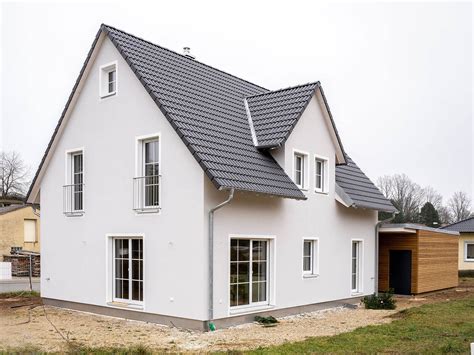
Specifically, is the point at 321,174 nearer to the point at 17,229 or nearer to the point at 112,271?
the point at 112,271

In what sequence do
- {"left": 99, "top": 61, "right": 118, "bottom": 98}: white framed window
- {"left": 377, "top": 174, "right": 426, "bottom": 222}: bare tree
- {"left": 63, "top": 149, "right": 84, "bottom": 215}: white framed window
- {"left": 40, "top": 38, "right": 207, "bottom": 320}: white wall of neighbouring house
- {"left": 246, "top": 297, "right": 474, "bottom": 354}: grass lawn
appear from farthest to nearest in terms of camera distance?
{"left": 377, "top": 174, "right": 426, "bottom": 222}: bare tree < {"left": 63, "top": 149, "right": 84, "bottom": 215}: white framed window < {"left": 99, "top": 61, "right": 118, "bottom": 98}: white framed window < {"left": 40, "top": 38, "right": 207, "bottom": 320}: white wall of neighbouring house < {"left": 246, "top": 297, "right": 474, "bottom": 354}: grass lawn

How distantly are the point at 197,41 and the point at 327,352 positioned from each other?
1345 cm

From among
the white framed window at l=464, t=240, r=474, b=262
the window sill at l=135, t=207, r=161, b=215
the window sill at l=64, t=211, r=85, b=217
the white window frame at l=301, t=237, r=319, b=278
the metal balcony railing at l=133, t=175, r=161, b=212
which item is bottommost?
the white framed window at l=464, t=240, r=474, b=262

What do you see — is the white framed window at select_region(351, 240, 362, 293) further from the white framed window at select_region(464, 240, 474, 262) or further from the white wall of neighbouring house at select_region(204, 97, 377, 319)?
the white framed window at select_region(464, 240, 474, 262)

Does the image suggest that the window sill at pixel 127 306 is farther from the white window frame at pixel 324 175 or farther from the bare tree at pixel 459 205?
the bare tree at pixel 459 205

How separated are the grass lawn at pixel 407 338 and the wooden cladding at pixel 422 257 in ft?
16.6

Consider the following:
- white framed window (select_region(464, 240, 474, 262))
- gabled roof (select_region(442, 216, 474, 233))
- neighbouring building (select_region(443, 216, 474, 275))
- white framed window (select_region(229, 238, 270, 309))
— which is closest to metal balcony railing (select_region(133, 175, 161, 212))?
white framed window (select_region(229, 238, 270, 309))

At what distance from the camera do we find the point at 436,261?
66.7ft

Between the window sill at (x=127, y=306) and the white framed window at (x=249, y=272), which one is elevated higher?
the white framed window at (x=249, y=272)

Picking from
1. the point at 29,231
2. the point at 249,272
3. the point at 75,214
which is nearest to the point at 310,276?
the point at 249,272

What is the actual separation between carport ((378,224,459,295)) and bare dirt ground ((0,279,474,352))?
14.5 feet

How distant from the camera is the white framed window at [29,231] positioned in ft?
112

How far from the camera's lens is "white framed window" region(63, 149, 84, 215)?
1471 centimetres

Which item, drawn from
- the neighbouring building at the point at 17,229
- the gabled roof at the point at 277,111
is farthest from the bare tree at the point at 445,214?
the gabled roof at the point at 277,111
